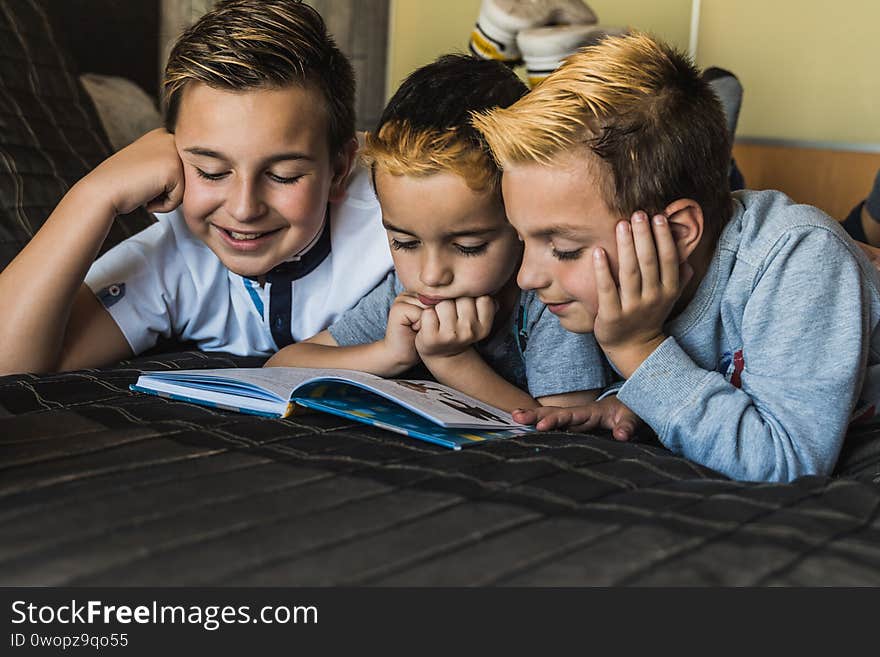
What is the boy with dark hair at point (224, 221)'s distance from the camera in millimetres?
1283

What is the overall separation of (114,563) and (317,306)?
875 mm

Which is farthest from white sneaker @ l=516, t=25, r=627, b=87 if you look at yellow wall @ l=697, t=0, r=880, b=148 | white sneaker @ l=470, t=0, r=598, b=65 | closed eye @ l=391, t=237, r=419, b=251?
closed eye @ l=391, t=237, r=419, b=251

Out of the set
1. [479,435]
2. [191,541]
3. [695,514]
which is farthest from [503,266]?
[191,541]

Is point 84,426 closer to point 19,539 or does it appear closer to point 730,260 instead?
point 19,539

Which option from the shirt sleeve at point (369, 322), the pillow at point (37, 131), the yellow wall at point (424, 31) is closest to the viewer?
the shirt sleeve at point (369, 322)

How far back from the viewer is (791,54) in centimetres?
251

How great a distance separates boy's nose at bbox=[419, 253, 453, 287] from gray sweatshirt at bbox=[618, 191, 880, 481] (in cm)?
25

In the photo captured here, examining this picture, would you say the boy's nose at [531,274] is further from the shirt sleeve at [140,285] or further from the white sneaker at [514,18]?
the white sneaker at [514,18]

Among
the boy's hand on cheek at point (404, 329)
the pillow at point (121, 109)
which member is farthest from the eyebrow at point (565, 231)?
the pillow at point (121, 109)

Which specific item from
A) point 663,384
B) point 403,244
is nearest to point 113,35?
point 403,244

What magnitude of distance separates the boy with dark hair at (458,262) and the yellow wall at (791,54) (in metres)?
1.46

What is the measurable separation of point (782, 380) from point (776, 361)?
0.02m

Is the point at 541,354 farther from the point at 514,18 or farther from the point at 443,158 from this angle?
the point at 514,18

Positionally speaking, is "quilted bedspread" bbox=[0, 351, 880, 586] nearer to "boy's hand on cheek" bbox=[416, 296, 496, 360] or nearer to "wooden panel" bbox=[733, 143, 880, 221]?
"boy's hand on cheek" bbox=[416, 296, 496, 360]
